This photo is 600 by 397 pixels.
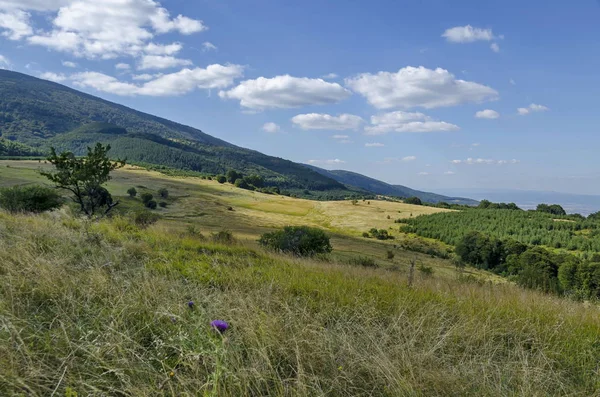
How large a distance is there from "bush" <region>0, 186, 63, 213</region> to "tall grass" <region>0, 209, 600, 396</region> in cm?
2258

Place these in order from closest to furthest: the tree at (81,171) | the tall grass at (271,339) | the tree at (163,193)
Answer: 1. the tall grass at (271,339)
2. the tree at (81,171)
3. the tree at (163,193)

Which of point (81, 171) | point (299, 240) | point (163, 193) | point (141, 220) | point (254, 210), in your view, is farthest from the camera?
point (254, 210)

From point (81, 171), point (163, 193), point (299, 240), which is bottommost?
point (163, 193)

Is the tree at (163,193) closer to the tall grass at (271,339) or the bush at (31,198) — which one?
the bush at (31,198)

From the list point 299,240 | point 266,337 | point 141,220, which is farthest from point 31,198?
point 266,337

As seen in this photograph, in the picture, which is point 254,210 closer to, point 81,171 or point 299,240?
point 299,240

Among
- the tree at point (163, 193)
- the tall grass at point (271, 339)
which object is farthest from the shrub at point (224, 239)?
the tree at point (163, 193)

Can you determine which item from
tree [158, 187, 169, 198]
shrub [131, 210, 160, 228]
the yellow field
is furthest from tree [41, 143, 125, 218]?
tree [158, 187, 169, 198]

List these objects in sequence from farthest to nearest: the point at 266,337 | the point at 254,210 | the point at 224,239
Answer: the point at 254,210 < the point at 224,239 < the point at 266,337

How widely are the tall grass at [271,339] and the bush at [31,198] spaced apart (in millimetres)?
22578

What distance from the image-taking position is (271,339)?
9.81ft

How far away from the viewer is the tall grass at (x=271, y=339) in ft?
7.89

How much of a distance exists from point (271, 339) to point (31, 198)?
96.4ft

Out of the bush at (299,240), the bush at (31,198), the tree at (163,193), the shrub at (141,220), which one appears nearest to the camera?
the shrub at (141,220)
